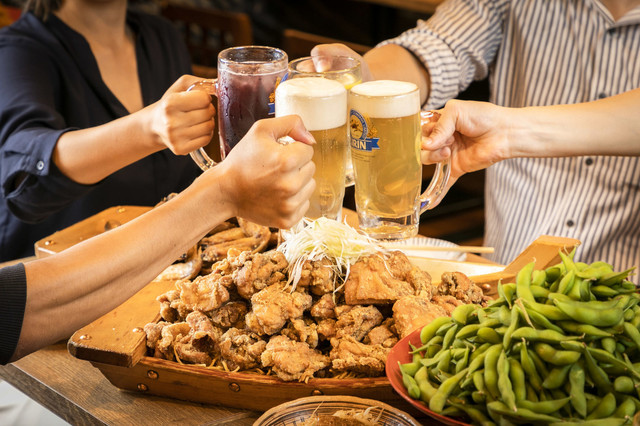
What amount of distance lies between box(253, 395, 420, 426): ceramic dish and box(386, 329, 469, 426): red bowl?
3 centimetres

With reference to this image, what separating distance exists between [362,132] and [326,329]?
49 centimetres

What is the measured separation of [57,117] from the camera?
8.54 ft

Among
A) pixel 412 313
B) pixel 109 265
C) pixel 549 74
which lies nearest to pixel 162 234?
pixel 109 265

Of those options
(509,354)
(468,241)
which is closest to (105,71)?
(509,354)

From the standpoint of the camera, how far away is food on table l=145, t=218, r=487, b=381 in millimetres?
1507

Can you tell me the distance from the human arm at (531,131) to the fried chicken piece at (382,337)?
1.55 ft

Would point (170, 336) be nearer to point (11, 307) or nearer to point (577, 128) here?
point (11, 307)

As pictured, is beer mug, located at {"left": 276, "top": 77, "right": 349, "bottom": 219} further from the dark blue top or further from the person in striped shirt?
the dark blue top

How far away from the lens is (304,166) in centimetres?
142

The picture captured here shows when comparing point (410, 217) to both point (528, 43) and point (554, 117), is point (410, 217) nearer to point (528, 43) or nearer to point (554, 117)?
point (554, 117)

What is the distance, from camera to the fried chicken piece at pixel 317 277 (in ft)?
5.27

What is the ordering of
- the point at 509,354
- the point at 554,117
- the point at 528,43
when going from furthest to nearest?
the point at 528,43, the point at 554,117, the point at 509,354

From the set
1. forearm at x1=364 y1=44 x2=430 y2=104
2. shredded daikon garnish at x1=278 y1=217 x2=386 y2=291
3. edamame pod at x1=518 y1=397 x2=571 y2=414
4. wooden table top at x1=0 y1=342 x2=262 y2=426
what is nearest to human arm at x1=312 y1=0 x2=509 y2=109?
forearm at x1=364 y1=44 x2=430 y2=104

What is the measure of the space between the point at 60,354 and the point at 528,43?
2.25m
